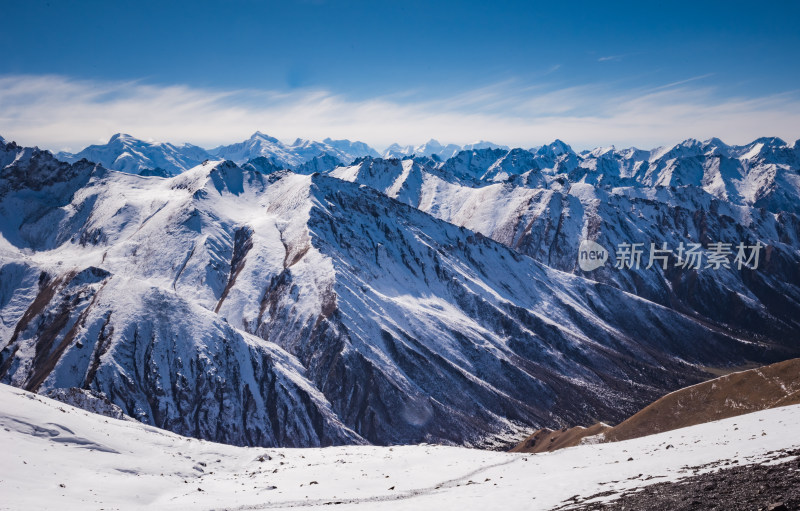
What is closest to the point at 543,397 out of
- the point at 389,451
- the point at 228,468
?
A: the point at 389,451

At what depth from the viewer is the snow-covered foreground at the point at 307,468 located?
30453mm

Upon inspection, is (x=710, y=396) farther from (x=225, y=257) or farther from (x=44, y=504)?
(x=225, y=257)

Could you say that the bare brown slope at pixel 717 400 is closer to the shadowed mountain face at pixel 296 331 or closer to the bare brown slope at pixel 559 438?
the bare brown slope at pixel 559 438

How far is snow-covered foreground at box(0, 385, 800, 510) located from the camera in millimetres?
30453

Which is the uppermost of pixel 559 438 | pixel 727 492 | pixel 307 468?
pixel 727 492

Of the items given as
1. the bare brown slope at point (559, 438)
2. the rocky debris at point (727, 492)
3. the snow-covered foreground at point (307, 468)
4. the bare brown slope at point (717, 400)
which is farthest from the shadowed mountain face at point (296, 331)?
the rocky debris at point (727, 492)

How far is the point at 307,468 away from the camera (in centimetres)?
4209

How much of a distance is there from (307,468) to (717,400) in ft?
185

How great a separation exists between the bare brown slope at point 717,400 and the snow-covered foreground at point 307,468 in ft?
74.3

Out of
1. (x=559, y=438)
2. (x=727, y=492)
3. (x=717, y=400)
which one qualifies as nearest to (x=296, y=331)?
(x=559, y=438)

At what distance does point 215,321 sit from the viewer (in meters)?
117

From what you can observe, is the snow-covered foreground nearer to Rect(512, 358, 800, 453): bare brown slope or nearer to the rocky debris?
the rocky debris

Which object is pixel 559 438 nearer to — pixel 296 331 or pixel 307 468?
pixel 307 468

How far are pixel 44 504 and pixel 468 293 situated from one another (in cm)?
15494
